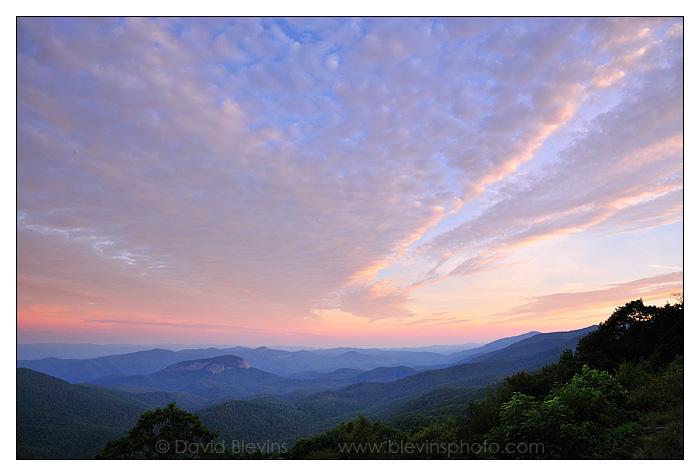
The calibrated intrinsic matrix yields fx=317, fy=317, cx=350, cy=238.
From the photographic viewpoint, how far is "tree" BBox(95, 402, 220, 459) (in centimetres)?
1294

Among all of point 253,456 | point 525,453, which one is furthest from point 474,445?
point 253,456

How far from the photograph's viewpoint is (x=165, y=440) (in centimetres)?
1366

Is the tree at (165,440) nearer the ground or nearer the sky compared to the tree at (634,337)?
nearer the ground

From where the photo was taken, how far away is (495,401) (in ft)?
39.7

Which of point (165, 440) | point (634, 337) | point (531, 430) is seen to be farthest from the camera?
point (634, 337)

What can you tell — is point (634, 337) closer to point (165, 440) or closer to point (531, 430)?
point (531, 430)

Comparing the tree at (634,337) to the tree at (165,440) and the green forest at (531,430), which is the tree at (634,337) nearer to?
the green forest at (531,430)

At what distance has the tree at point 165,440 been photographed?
12.9 metres

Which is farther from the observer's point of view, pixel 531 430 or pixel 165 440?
pixel 165 440

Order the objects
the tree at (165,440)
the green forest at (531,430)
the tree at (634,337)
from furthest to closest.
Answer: the tree at (634,337) < the tree at (165,440) < the green forest at (531,430)

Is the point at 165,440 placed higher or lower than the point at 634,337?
lower

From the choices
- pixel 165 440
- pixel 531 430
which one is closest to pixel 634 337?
pixel 531 430

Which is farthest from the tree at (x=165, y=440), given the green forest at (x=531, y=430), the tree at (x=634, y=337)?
the tree at (x=634, y=337)
